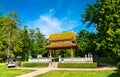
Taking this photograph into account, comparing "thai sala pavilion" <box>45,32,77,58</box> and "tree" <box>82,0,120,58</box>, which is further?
"thai sala pavilion" <box>45,32,77,58</box>

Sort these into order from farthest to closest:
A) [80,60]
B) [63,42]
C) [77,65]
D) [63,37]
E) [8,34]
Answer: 1. [8,34]
2. [63,37]
3. [63,42]
4. [80,60]
5. [77,65]

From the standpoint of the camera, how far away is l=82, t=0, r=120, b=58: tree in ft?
103

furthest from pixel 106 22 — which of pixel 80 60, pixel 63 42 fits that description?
pixel 63 42

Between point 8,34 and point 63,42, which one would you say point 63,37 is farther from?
point 8,34

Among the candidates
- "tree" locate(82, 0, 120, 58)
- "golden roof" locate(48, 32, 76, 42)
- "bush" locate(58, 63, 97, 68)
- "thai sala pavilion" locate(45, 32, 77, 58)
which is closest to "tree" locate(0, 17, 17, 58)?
"golden roof" locate(48, 32, 76, 42)

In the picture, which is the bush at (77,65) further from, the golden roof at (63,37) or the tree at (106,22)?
the golden roof at (63,37)

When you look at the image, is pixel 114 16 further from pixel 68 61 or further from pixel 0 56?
pixel 0 56

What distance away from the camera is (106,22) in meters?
35.2

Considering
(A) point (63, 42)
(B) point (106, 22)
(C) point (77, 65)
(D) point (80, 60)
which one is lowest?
(C) point (77, 65)

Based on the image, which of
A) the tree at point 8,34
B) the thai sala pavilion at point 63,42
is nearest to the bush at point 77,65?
the thai sala pavilion at point 63,42

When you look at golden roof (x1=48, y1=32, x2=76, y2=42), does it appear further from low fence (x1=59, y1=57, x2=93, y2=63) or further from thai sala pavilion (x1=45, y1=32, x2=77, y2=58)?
low fence (x1=59, y1=57, x2=93, y2=63)

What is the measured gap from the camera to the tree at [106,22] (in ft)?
103

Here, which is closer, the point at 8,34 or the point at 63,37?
the point at 63,37

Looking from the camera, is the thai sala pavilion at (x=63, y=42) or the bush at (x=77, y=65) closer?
the bush at (x=77, y=65)
